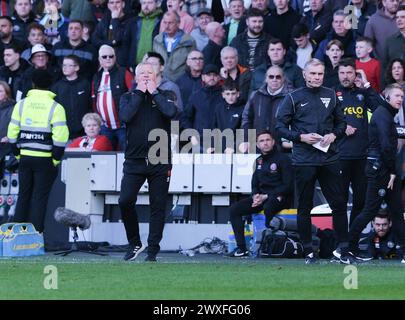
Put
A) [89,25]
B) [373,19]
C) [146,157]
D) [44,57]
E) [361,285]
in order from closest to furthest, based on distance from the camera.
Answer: [361,285]
[146,157]
[373,19]
[44,57]
[89,25]

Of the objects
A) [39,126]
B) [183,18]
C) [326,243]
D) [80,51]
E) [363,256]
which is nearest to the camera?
[363,256]

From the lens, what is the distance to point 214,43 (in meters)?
21.5

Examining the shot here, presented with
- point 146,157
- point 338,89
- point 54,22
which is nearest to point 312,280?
point 146,157

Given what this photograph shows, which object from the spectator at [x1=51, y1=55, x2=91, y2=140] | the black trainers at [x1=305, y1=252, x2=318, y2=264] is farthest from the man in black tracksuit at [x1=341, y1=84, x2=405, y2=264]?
the spectator at [x1=51, y1=55, x2=91, y2=140]

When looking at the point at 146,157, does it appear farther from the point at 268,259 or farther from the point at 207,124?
the point at 207,124

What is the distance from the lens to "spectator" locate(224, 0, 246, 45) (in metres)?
21.6

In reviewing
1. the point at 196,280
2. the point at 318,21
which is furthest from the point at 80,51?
the point at 196,280

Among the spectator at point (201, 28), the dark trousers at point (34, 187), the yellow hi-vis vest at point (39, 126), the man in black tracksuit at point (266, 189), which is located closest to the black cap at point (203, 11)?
the spectator at point (201, 28)

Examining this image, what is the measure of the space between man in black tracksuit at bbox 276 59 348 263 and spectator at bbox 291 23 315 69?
475 cm

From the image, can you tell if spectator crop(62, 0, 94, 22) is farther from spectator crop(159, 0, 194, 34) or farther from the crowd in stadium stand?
spectator crop(159, 0, 194, 34)

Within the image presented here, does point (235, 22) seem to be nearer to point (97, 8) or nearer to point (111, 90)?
point (111, 90)

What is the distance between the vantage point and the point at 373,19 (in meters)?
20.2

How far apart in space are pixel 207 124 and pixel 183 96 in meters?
1.19

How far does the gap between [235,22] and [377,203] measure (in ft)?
21.8
